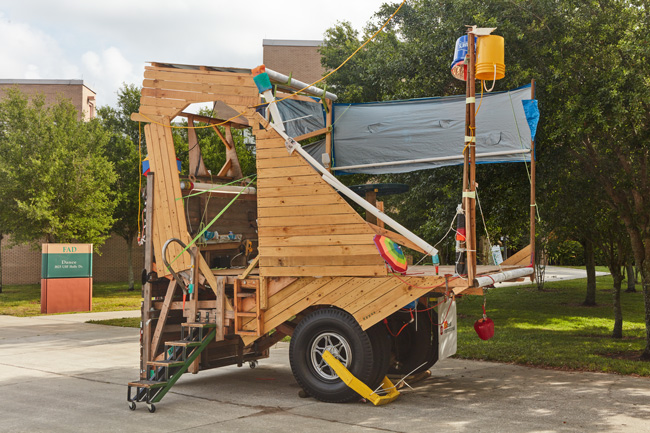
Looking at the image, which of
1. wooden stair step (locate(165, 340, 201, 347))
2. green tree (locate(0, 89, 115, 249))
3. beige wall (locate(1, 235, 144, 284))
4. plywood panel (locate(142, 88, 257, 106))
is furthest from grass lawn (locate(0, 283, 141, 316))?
wooden stair step (locate(165, 340, 201, 347))

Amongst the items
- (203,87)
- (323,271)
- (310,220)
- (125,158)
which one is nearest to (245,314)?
(323,271)

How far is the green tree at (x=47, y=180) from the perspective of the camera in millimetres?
23203

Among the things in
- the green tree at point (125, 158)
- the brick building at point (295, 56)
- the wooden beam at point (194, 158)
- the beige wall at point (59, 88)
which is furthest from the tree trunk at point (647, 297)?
the beige wall at point (59, 88)

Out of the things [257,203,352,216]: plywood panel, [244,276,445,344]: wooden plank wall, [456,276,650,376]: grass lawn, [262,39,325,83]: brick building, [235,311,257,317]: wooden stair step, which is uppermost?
[262,39,325,83]: brick building

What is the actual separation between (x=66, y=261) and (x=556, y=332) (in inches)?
554

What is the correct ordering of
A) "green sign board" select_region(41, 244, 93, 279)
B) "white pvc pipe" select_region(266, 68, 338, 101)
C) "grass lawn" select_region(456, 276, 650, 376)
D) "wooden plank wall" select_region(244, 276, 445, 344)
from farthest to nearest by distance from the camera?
"green sign board" select_region(41, 244, 93, 279) → "grass lawn" select_region(456, 276, 650, 376) → "white pvc pipe" select_region(266, 68, 338, 101) → "wooden plank wall" select_region(244, 276, 445, 344)

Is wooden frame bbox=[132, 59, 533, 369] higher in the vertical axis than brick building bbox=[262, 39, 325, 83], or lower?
lower

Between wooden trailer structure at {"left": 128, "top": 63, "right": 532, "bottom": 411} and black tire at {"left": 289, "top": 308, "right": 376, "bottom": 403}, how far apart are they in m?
0.01

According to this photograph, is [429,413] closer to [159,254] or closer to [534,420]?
[534,420]

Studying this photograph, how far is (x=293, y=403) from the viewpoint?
23.6ft

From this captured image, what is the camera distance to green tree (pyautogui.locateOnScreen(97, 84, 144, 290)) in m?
28.3

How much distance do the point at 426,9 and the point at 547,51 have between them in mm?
3932

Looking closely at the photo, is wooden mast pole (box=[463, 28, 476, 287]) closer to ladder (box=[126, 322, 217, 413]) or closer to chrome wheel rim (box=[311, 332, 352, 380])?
chrome wheel rim (box=[311, 332, 352, 380])

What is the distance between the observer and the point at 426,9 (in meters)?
13.0
